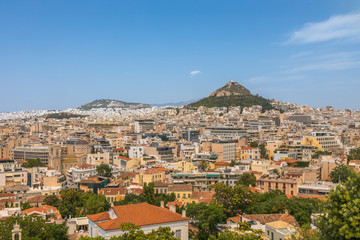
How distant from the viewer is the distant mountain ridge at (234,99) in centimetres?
16100

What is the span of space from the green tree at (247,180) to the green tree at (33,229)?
2243 cm

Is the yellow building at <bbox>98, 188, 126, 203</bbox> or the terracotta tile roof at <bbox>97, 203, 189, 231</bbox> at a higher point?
the terracotta tile roof at <bbox>97, 203, 189, 231</bbox>

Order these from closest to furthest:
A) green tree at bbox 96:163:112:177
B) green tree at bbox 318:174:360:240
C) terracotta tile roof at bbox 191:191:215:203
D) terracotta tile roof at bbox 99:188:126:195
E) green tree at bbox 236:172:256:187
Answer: green tree at bbox 318:174:360:240, terracotta tile roof at bbox 191:191:215:203, terracotta tile roof at bbox 99:188:126:195, green tree at bbox 236:172:256:187, green tree at bbox 96:163:112:177

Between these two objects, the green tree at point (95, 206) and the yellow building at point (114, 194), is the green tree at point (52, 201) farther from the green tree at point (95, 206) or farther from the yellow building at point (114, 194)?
the green tree at point (95, 206)

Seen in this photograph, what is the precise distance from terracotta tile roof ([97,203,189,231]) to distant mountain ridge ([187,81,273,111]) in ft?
449

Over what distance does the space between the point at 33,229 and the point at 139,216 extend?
656 centimetres

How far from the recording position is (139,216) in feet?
66.9

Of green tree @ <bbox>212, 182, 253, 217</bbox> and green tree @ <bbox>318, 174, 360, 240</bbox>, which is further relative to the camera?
green tree @ <bbox>212, 182, 253, 217</bbox>

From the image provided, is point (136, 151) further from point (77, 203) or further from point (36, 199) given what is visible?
point (77, 203)

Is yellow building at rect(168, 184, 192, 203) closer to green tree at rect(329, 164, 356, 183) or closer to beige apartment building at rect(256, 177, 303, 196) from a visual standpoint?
beige apartment building at rect(256, 177, 303, 196)

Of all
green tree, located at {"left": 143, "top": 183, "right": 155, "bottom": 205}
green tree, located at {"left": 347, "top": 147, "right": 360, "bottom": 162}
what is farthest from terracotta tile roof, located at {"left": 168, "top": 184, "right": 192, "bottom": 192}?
green tree, located at {"left": 347, "top": 147, "right": 360, "bottom": 162}

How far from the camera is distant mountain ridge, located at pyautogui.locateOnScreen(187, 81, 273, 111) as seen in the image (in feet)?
528

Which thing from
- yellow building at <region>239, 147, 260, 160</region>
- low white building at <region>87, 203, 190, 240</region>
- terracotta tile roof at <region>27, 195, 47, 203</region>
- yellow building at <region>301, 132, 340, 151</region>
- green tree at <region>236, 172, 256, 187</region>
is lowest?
terracotta tile roof at <region>27, 195, 47, 203</region>

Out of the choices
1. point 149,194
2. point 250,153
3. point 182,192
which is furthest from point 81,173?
point 250,153
